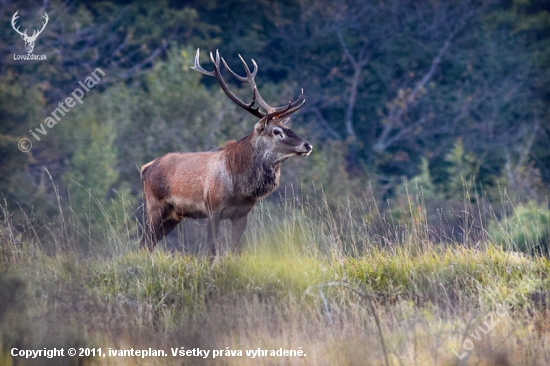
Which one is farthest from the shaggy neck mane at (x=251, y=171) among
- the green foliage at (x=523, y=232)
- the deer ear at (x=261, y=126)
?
the green foliage at (x=523, y=232)

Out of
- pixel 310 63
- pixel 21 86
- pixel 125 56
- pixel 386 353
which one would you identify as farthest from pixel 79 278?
pixel 310 63

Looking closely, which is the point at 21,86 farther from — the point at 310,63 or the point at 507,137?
the point at 507,137

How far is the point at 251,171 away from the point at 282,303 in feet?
7.06

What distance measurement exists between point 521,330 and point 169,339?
102 inches

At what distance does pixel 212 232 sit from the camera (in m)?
8.61

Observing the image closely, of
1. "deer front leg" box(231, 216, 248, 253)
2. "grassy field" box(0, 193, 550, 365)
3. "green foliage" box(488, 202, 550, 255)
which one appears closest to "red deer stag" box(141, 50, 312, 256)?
"deer front leg" box(231, 216, 248, 253)

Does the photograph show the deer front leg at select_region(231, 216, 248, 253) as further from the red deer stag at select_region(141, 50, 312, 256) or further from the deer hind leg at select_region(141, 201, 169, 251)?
the deer hind leg at select_region(141, 201, 169, 251)

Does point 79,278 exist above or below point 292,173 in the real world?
below

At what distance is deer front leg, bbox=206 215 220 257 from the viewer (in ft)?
27.7

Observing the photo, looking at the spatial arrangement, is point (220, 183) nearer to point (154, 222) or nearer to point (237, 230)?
point (237, 230)

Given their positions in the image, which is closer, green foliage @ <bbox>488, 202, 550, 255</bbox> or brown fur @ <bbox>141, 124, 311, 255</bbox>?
green foliage @ <bbox>488, 202, 550, 255</bbox>

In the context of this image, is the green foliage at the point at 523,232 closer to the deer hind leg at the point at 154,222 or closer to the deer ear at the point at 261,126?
the deer ear at the point at 261,126

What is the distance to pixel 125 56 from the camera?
1005 inches

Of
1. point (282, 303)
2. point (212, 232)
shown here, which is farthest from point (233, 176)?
point (282, 303)
